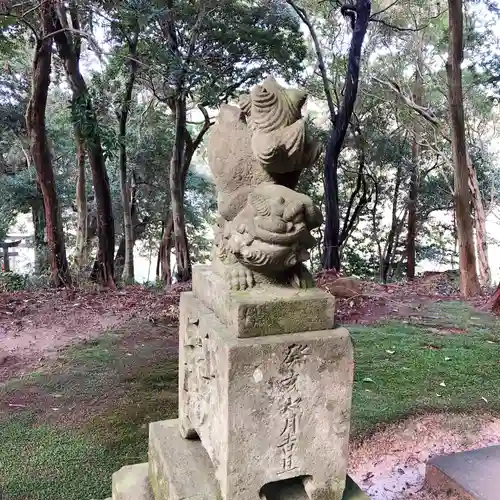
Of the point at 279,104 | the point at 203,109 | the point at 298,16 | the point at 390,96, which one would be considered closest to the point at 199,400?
the point at 279,104

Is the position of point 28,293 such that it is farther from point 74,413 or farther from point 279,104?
point 279,104

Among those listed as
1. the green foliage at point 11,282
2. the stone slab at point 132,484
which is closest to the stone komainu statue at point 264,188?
the stone slab at point 132,484

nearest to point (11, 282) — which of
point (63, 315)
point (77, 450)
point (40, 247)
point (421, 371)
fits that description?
point (40, 247)

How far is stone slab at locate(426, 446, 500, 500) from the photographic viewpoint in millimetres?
2312

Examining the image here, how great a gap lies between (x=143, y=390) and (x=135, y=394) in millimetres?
91

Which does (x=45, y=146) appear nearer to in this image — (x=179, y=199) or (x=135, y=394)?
(x=179, y=199)

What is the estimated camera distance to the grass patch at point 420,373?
343cm

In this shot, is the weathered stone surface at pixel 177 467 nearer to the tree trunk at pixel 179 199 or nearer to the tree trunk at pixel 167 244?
the tree trunk at pixel 179 199

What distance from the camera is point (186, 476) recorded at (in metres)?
1.77

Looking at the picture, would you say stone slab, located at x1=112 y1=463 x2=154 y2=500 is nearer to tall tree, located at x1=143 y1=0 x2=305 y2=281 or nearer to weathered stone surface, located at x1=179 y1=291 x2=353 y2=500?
weathered stone surface, located at x1=179 y1=291 x2=353 y2=500

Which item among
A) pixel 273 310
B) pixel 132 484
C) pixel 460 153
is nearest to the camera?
pixel 273 310

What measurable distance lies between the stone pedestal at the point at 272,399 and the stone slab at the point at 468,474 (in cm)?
92

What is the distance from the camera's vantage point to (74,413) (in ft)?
10.6

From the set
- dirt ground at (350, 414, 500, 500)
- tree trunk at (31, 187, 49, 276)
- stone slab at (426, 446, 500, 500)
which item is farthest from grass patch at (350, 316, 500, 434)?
tree trunk at (31, 187, 49, 276)
